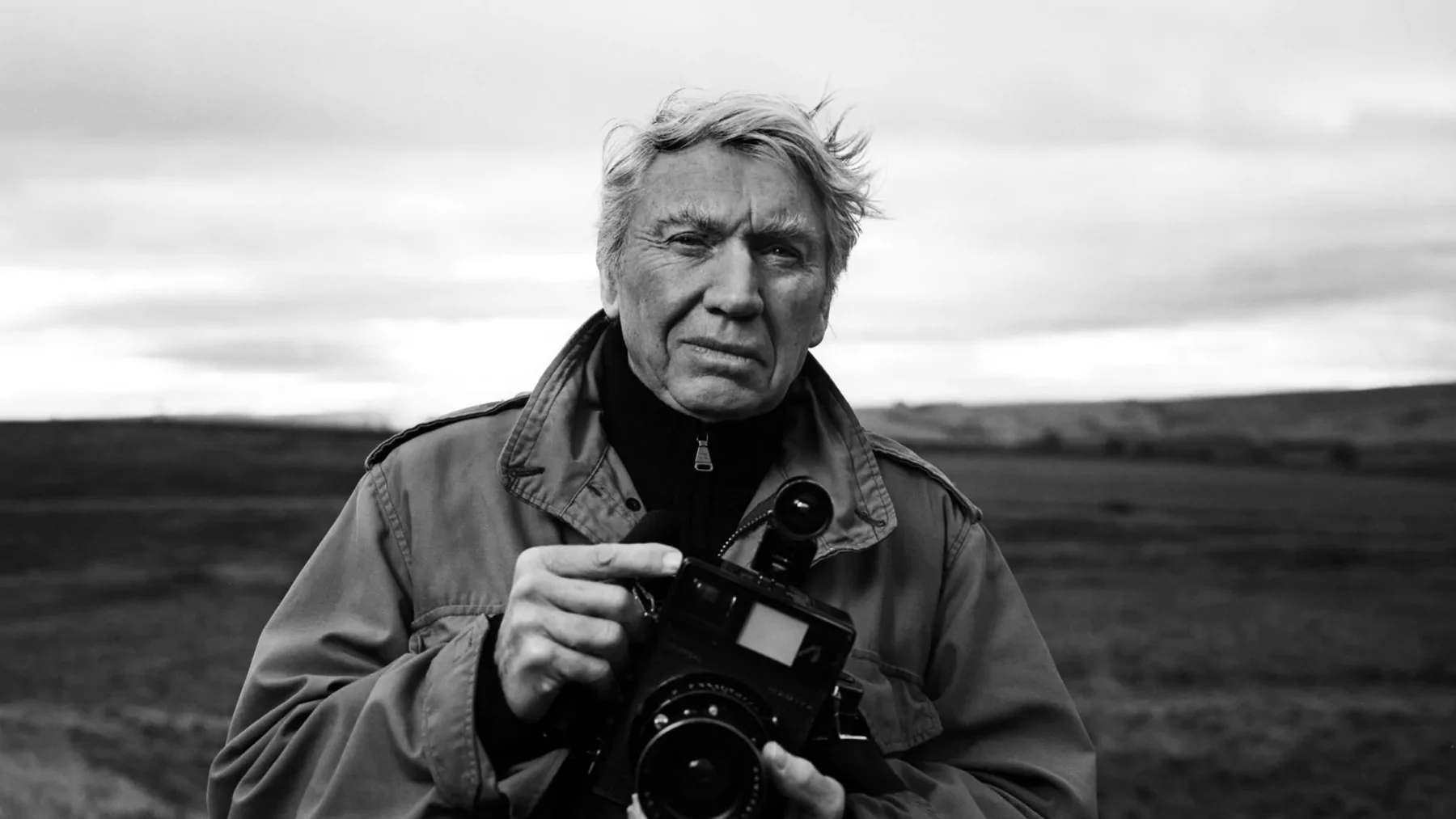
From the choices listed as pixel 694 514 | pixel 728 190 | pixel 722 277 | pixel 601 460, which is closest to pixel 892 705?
pixel 694 514

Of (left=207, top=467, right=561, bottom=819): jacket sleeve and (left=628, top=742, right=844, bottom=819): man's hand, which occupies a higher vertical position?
(left=628, top=742, right=844, bottom=819): man's hand

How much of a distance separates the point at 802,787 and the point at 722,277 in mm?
702

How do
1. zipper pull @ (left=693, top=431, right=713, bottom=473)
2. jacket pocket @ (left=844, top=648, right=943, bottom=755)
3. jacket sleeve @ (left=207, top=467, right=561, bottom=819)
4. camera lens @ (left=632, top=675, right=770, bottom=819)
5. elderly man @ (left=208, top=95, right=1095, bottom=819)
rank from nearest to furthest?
camera lens @ (left=632, top=675, right=770, bottom=819), jacket sleeve @ (left=207, top=467, right=561, bottom=819), elderly man @ (left=208, top=95, right=1095, bottom=819), jacket pocket @ (left=844, top=648, right=943, bottom=755), zipper pull @ (left=693, top=431, right=713, bottom=473)

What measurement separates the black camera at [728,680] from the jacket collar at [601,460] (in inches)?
11.6

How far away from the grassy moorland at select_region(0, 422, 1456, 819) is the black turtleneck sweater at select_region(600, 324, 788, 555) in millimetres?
4539

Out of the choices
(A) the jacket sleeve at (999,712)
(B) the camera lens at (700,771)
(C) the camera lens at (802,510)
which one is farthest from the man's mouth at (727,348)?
(B) the camera lens at (700,771)

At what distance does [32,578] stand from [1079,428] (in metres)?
5.66

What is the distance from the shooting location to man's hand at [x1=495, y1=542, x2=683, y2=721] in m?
1.42

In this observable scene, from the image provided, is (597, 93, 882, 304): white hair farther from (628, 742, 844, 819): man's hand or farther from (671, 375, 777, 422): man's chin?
(628, 742, 844, 819): man's hand

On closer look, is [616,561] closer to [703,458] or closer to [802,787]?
[802,787]

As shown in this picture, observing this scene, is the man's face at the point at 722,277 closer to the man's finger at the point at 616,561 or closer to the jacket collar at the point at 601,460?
the jacket collar at the point at 601,460

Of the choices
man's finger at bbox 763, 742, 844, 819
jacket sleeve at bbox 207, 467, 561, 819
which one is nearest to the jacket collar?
jacket sleeve at bbox 207, 467, 561, 819

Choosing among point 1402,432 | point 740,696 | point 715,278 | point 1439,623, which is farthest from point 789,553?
point 1439,623

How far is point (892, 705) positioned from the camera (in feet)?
5.74
